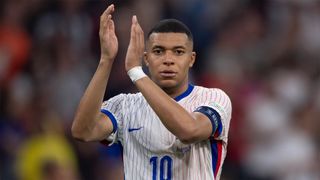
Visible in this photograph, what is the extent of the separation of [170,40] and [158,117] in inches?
20.5

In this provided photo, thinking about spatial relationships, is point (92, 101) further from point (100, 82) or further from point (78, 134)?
point (78, 134)

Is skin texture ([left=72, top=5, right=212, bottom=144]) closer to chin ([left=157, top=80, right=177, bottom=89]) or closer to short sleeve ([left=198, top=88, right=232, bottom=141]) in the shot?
chin ([left=157, top=80, right=177, bottom=89])

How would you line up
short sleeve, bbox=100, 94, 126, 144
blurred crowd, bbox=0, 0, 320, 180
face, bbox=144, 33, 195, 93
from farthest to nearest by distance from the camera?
blurred crowd, bbox=0, 0, 320, 180
short sleeve, bbox=100, 94, 126, 144
face, bbox=144, 33, 195, 93

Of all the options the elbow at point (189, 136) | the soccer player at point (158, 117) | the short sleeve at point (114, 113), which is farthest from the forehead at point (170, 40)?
the elbow at point (189, 136)

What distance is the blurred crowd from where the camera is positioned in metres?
10.6

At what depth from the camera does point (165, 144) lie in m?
6.05

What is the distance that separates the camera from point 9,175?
1025cm

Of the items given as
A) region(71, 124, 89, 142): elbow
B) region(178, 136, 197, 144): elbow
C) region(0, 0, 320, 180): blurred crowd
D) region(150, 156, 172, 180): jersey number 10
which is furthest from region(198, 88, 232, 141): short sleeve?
region(0, 0, 320, 180): blurred crowd

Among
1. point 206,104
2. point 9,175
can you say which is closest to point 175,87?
point 206,104

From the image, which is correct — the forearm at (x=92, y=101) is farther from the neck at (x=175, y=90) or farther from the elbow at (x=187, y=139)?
the elbow at (x=187, y=139)

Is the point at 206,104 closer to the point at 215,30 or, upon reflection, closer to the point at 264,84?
the point at 264,84

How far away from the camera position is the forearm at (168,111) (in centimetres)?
564

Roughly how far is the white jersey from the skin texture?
114mm

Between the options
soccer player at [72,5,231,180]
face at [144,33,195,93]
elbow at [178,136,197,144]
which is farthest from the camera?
face at [144,33,195,93]
